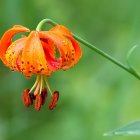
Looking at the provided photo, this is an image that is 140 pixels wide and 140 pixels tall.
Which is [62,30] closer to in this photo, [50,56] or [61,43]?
[61,43]

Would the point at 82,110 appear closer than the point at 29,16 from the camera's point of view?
Yes

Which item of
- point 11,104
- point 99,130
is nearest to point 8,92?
point 11,104

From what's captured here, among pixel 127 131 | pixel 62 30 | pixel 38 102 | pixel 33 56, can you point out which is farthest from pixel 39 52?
pixel 127 131

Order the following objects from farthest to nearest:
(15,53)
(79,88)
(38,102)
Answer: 1. (79,88)
2. (38,102)
3. (15,53)

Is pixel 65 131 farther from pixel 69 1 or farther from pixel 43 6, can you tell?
pixel 69 1

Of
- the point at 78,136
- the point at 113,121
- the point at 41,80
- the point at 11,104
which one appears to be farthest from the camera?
the point at 11,104

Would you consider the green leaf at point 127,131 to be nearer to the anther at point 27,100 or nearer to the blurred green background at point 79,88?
the anther at point 27,100

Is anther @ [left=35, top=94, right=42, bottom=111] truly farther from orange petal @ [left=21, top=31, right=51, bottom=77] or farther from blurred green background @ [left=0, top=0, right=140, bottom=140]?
blurred green background @ [left=0, top=0, right=140, bottom=140]
